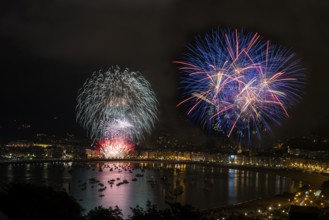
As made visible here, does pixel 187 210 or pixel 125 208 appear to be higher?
pixel 187 210

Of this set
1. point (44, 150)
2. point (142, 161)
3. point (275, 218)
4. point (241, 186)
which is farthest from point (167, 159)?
point (275, 218)

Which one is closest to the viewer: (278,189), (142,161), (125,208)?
(125,208)

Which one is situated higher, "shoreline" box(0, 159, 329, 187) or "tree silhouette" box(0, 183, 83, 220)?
"tree silhouette" box(0, 183, 83, 220)

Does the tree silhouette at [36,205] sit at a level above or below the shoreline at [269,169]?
above

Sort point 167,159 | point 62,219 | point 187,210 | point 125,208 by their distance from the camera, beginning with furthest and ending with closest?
1. point 167,159
2. point 125,208
3. point 62,219
4. point 187,210

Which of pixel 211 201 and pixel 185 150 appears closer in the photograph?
pixel 211 201

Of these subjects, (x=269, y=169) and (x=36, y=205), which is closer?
(x=36, y=205)

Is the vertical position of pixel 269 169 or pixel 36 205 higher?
pixel 36 205

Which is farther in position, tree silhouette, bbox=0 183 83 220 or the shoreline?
the shoreline

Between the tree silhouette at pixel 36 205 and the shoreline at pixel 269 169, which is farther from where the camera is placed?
the shoreline at pixel 269 169

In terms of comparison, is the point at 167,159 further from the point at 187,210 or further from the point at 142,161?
the point at 187,210
